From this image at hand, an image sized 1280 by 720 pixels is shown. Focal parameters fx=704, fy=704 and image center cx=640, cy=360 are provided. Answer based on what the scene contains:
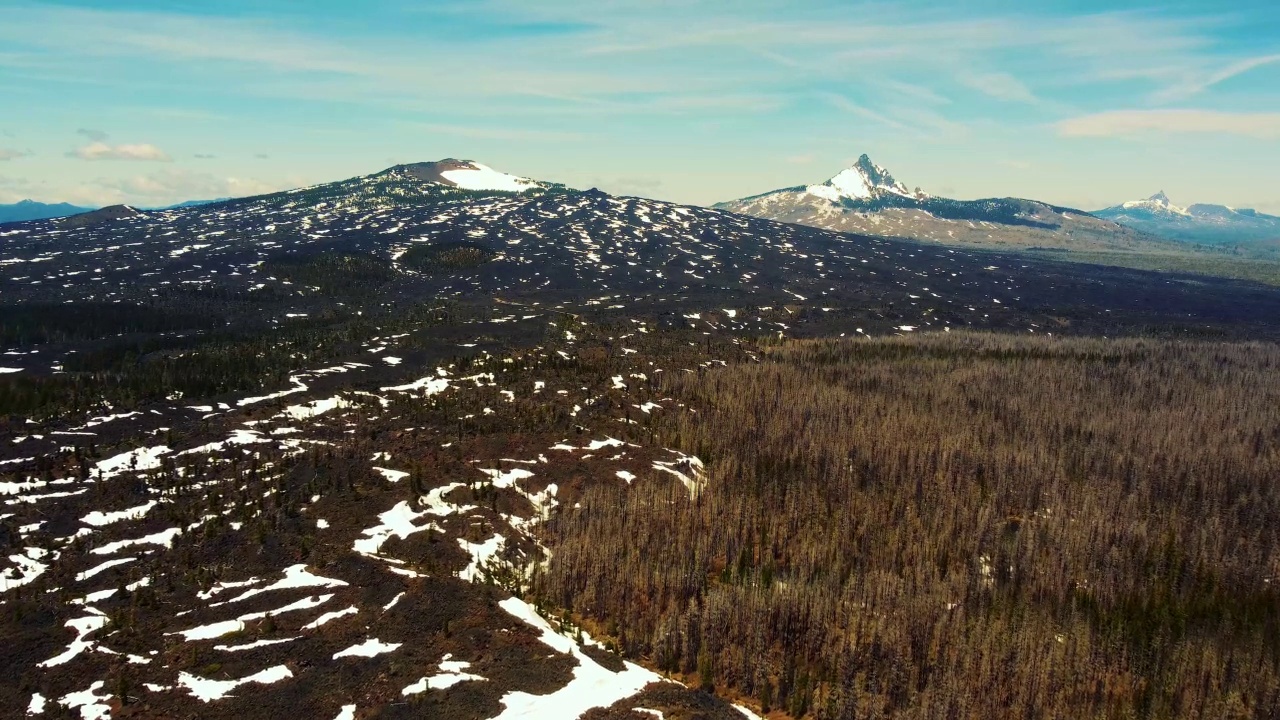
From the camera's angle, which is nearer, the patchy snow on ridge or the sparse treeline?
the patchy snow on ridge

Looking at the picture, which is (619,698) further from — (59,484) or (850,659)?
(59,484)

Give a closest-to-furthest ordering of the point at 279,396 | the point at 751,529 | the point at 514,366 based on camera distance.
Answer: the point at 751,529 → the point at 279,396 → the point at 514,366

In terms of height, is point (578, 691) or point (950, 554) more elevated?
point (578, 691)

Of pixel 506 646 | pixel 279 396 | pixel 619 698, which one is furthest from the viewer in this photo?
pixel 279 396

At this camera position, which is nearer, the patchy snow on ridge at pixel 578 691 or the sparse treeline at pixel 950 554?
the patchy snow on ridge at pixel 578 691

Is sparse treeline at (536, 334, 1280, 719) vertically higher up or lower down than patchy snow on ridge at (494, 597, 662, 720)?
lower down

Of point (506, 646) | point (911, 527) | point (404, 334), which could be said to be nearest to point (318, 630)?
point (506, 646)

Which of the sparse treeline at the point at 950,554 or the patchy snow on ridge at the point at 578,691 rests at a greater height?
the patchy snow on ridge at the point at 578,691

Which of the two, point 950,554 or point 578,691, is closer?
point 578,691
